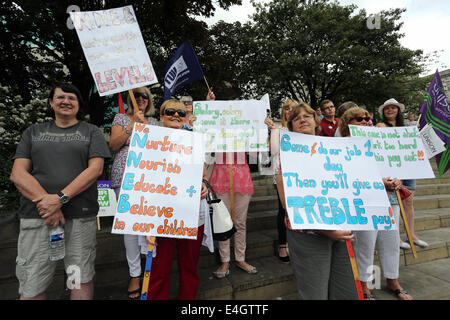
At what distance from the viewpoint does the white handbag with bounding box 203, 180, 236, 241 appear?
84.0 inches

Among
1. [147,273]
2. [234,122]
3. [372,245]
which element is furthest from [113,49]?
[372,245]

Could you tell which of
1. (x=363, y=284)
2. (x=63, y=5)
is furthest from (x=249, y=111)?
(x=63, y=5)

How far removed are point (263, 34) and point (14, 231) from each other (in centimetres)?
1500

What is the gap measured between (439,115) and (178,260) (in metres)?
4.38

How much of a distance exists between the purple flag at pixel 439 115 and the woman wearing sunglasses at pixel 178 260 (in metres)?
3.89

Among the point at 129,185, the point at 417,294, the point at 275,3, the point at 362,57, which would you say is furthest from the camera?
the point at 275,3

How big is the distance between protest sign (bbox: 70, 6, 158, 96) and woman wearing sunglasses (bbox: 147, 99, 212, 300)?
53 cm

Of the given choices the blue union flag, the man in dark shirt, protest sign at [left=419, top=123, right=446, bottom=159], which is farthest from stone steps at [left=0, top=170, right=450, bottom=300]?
the blue union flag

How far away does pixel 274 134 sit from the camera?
2.40 metres

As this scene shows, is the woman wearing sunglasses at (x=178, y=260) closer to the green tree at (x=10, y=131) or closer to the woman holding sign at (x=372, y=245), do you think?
the woman holding sign at (x=372, y=245)

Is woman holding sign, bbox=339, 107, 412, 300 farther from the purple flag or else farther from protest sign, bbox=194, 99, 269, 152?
the purple flag

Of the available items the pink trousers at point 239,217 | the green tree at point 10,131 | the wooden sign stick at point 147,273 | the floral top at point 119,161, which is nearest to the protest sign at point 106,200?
the green tree at point 10,131

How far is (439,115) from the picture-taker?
362 centimetres

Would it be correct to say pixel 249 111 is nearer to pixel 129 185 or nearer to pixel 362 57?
pixel 129 185
